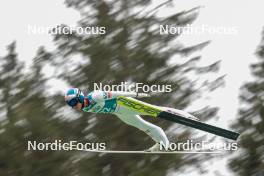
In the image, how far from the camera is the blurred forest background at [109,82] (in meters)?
21.1

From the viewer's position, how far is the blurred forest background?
21.1 meters

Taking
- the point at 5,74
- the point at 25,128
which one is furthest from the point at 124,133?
the point at 5,74

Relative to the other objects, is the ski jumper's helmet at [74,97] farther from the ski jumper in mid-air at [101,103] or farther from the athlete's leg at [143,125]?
the athlete's leg at [143,125]

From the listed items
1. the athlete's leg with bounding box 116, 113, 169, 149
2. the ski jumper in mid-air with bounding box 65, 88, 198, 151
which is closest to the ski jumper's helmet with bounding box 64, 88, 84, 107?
the ski jumper in mid-air with bounding box 65, 88, 198, 151

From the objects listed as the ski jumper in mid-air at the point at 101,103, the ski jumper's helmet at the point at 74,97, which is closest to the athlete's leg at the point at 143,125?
the ski jumper in mid-air at the point at 101,103

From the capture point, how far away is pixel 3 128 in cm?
2178

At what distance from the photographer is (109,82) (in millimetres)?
21219

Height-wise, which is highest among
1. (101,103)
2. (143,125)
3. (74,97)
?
(74,97)

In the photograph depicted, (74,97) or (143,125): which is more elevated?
(74,97)

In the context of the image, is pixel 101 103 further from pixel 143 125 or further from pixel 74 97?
pixel 143 125

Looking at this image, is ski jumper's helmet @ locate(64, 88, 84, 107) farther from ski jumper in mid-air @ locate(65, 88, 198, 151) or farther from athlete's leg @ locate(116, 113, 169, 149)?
athlete's leg @ locate(116, 113, 169, 149)

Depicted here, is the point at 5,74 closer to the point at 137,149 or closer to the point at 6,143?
the point at 6,143

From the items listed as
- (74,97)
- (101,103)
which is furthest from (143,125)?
(74,97)

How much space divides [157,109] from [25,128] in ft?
16.4
